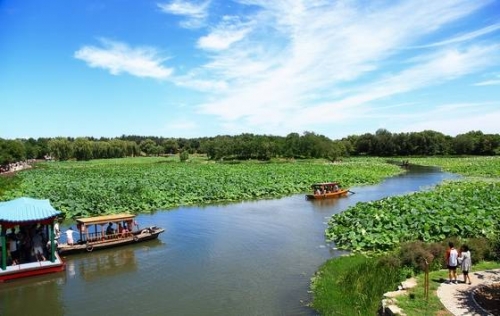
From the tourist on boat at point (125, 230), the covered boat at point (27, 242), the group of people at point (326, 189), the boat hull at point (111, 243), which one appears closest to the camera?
the covered boat at point (27, 242)

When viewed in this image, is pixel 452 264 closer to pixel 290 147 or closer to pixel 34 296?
pixel 34 296

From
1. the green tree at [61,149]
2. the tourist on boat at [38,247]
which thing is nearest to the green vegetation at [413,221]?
the tourist on boat at [38,247]

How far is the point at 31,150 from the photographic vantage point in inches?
4783

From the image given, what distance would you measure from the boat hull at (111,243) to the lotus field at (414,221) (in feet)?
30.7

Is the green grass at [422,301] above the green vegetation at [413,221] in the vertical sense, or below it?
below

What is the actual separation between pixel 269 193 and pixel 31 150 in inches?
4201

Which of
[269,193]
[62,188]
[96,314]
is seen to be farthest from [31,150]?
[96,314]

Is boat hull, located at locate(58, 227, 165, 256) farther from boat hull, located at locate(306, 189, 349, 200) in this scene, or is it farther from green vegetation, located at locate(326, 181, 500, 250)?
boat hull, located at locate(306, 189, 349, 200)

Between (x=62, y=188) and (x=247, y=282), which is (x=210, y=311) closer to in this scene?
(x=247, y=282)

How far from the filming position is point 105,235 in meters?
20.6

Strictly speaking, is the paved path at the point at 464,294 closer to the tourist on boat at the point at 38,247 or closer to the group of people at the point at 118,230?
the tourist on boat at the point at 38,247

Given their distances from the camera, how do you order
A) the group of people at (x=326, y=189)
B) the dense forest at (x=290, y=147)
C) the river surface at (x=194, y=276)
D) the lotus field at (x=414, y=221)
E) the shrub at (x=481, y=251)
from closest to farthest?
the river surface at (x=194, y=276) → the shrub at (x=481, y=251) → the lotus field at (x=414, y=221) → the group of people at (x=326, y=189) → the dense forest at (x=290, y=147)

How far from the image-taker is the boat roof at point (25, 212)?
1569cm

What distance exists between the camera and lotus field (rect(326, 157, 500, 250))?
1841 centimetres
